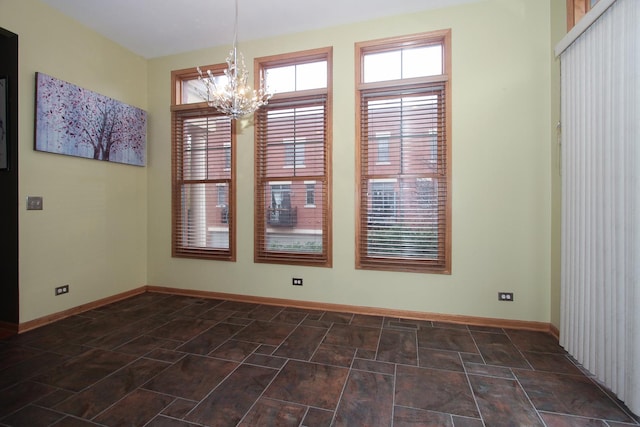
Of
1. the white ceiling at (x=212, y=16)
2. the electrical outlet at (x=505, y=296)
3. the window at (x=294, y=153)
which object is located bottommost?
the electrical outlet at (x=505, y=296)

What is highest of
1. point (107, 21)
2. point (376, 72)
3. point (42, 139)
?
point (107, 21)

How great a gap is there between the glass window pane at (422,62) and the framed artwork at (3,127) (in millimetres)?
3970

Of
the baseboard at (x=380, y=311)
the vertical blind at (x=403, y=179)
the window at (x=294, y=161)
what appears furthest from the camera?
the window at (x=294, y=161)

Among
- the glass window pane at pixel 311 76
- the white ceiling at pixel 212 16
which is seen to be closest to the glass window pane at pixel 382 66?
the white ceiling at pixel 212 16

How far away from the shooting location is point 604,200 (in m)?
1.85

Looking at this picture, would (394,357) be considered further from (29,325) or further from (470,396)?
(29,325)

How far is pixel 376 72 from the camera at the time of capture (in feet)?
10.6

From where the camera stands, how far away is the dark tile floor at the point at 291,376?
1.63 meters

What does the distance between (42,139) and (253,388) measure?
10.3 ft

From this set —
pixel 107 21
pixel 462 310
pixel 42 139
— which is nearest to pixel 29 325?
pixel 42 139

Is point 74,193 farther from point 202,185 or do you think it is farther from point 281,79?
point 281,79

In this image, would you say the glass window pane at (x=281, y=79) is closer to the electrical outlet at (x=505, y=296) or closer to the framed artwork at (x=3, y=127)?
the framed artwork at (x=3, y=127)

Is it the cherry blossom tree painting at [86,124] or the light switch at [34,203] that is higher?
the cherry blossom tree painting at [86,124]

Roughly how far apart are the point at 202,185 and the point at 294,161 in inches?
53.4
